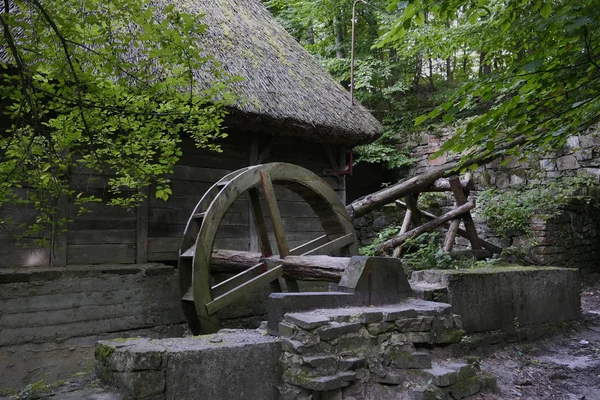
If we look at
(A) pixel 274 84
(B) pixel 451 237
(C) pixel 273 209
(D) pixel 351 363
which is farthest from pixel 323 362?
(A) pixel 274 84

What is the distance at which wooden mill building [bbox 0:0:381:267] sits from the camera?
5098mm

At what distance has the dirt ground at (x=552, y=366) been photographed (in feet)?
12.5

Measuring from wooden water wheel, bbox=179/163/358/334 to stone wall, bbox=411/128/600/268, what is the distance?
3.66 meters

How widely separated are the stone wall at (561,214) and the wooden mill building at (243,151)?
3164mm

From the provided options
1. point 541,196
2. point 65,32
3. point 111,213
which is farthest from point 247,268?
point 541,196

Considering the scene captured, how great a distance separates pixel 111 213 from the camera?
5.25m

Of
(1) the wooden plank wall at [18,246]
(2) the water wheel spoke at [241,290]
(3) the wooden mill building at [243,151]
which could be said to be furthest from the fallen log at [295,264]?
(1) the wooden plank wall at [18,246]

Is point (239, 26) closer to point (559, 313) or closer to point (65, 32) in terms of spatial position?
point (65, 32)

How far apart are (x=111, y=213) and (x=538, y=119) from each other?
4345 mm

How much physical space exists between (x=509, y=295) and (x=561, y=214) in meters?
3.88

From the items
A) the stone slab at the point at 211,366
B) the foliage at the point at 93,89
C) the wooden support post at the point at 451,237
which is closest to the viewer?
the stone slab at the point at 211,366

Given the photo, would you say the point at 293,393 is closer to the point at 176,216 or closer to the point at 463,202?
the point at 176,216

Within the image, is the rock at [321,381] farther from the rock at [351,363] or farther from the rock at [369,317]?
the rock at [369,317]

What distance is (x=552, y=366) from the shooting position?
14.4ft
